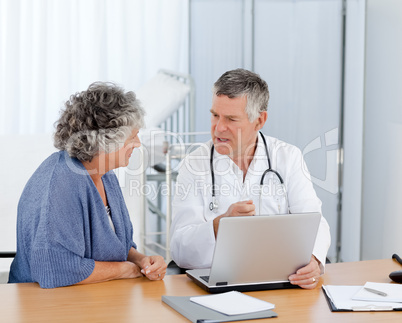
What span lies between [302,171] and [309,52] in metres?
2.04

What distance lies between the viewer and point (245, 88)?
77.8 inches

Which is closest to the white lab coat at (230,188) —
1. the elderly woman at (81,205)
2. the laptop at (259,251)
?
the elderly woman at (81,205)

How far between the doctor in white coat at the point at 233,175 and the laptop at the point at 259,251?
337 millimetres

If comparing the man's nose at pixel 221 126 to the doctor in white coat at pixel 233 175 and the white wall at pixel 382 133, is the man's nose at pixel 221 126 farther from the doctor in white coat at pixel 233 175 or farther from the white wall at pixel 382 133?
the white wall at pixel 382 133

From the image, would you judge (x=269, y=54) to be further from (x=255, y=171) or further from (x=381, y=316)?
(x=381, y=316)

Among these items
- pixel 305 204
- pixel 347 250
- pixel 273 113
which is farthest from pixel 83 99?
pixel 347 250

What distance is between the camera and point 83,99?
167 centimetres

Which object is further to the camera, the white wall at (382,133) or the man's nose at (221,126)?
the white wall at (382,133)

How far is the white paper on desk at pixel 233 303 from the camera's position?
51.3 inches

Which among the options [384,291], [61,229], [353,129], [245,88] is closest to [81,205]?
[61,229]

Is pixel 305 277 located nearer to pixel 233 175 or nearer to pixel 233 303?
pixel 233 303

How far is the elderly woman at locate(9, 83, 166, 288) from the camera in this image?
1515 millimetres

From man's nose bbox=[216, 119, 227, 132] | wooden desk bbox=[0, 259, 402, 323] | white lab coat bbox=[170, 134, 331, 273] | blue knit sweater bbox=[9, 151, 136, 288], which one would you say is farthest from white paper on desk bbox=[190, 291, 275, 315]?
man's nose bbox=[216, 119, 227, 132]

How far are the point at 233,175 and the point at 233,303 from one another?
31.2 inches
